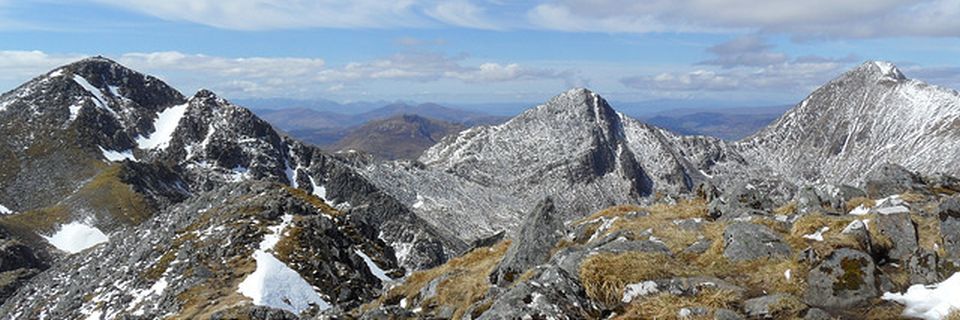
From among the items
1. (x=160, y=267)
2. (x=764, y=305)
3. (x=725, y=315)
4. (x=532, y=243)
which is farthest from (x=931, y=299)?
(x=160, y=267)

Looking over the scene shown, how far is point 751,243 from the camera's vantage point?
19891 mm

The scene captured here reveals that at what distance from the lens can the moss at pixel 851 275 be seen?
17094mm

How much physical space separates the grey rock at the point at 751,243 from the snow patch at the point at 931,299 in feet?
10.7

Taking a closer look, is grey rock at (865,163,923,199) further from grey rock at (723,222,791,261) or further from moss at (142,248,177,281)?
moss at (142,248,177,281)

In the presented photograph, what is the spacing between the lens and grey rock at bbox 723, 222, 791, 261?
19516mm

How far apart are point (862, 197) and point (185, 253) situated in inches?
2542

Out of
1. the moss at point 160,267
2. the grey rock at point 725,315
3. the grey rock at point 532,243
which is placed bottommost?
the moss at point 160,267

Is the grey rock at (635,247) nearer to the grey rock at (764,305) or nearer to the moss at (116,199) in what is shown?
the grey rock at (764,305)

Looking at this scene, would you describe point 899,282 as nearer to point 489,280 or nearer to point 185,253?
point 489,280

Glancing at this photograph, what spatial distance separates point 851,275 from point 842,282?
1.33ft

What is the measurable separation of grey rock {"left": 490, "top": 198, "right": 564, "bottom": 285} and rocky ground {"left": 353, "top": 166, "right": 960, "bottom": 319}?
6 centimetres

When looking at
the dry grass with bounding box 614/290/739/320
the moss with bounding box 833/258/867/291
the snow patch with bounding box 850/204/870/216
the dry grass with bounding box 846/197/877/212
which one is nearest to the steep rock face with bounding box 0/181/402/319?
the dry grass with bounding box 846/197/877/212

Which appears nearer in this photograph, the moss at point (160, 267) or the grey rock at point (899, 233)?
the grey rock at point (899, 233)

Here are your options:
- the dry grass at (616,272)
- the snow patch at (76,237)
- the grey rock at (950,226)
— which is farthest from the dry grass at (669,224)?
the snow patch at (76,237)
